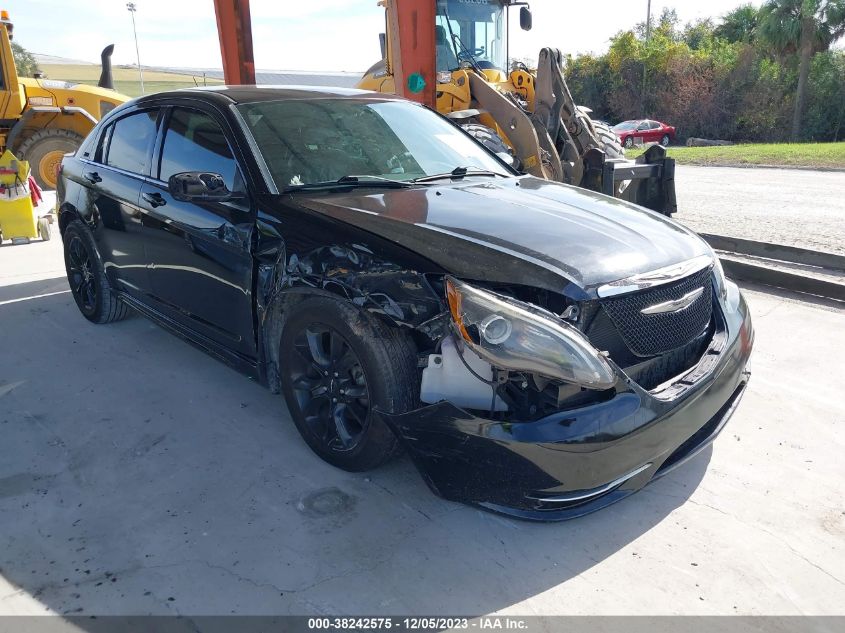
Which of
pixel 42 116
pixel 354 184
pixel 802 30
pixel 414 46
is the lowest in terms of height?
pixel 354 184

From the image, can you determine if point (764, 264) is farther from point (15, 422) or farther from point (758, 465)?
point (15, 422)

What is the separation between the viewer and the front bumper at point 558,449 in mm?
2389

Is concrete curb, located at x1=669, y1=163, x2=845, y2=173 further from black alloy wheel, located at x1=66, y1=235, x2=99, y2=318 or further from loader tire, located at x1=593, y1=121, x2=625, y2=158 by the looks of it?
black alloy wheel, located at x1=66, y1=235, x2=99, y2=318

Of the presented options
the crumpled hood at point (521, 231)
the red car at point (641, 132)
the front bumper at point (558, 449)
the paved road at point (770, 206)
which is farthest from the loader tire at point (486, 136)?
the red car at point (641, 132)

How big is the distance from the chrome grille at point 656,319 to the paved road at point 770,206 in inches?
215

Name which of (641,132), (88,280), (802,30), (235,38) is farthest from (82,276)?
(802,30)

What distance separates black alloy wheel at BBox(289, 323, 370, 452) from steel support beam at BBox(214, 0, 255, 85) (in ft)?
22.2

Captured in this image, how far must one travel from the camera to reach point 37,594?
2461 millimetres

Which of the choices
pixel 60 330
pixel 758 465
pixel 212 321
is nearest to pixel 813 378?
pixel 758 465

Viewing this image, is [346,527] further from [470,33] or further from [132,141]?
Answer: [470,33]

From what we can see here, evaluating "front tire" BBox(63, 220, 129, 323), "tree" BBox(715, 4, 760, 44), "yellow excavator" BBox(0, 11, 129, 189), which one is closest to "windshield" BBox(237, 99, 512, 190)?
"front tire" BBox(63, 220, 129, 323)

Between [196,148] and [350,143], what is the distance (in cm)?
87

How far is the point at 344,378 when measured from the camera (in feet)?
9.88

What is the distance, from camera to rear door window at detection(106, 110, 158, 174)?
4.25 meters
